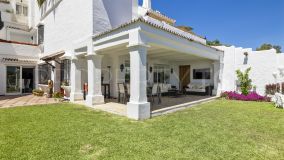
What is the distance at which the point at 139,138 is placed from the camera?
5699 mm

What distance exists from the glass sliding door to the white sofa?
18.0m

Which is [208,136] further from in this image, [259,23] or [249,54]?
[259,23]

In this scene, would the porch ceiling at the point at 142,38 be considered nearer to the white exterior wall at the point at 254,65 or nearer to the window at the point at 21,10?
the white exterior wall at the point at 254,65

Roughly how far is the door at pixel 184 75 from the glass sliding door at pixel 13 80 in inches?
694

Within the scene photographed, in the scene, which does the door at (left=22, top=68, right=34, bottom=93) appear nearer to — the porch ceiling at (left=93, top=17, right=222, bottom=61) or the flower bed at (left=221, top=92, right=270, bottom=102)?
the porch ceiling at (left=93, top=17, right=222, bottom=61)

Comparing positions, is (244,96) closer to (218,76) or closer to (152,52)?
(218,76)

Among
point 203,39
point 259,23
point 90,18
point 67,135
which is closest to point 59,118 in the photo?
point 67,135

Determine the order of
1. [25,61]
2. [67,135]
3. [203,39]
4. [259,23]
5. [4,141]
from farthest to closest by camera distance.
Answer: [203,39] < [259,23] < [25,61] < [67,135] < [4,141]

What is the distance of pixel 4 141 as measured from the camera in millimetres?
5305

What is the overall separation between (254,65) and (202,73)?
468 cm

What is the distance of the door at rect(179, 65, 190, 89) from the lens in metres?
20.4

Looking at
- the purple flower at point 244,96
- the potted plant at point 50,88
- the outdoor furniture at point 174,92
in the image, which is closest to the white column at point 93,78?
the potted plant at point 50,88

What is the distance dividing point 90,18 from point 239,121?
1098 centimetres

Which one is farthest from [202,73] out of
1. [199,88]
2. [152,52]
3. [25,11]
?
[25,11]
